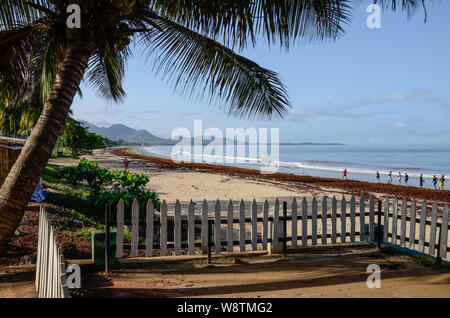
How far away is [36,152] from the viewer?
15.2 feet

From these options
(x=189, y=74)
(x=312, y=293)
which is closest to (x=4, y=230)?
(x=189, y=74)

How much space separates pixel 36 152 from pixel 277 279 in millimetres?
3964

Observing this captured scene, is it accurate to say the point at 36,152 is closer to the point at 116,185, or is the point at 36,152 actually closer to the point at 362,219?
the point at 116,185

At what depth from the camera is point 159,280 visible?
4824 millimetres

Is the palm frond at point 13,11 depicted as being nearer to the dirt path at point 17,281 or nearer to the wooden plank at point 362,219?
the dirt path at point 17,281

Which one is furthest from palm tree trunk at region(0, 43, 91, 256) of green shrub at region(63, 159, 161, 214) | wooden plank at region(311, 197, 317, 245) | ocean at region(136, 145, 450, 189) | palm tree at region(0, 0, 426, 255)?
ocean at region(136, 145, 450, 189)

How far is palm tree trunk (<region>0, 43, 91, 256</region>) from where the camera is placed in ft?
15.0

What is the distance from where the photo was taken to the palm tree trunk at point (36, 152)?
15.0ft

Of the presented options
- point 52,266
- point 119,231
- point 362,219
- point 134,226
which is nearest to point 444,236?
point 362,219

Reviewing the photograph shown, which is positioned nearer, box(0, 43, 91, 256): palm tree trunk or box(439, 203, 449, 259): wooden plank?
box(0, 43, 91, 256): palm tree trunk

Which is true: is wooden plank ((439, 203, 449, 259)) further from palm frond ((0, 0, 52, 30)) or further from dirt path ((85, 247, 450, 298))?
palm frond ((0, 0, 52, 30))

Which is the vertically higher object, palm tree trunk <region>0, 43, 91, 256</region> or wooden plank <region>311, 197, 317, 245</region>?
palm tree trunk <region>0, 43, 91, 256</region>

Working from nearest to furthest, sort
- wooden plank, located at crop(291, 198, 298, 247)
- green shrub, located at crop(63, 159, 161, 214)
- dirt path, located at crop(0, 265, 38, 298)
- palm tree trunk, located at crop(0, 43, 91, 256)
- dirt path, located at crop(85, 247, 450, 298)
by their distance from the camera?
1. dirt path, located at crop(0, 265, 38, 298)
2. dirt path, located at crop(85, 247, 450, 298)
3. palm tree trunk, located at crop(0, 43, 91, 256)
4. wooden plank, located at crop(291, 198, 298, 247)
5. green shrub, located at crop(63, 159, 161, 214)

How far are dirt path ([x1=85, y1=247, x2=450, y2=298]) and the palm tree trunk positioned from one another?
142 cm
